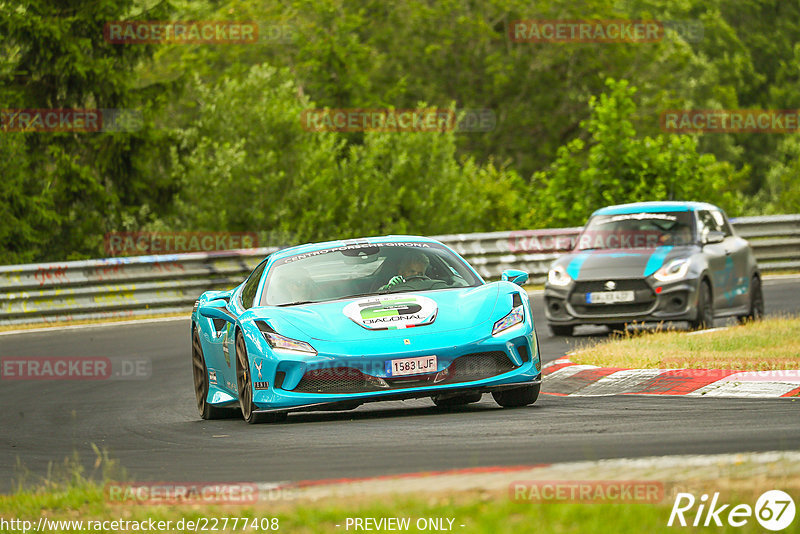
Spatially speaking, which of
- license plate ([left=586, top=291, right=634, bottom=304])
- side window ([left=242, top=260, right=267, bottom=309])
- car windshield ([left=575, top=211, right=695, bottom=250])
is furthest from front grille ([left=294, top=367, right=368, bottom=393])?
car windshield ([left=575, top=211, right=695, bottom=250])

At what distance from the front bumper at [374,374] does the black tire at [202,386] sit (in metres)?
1.55

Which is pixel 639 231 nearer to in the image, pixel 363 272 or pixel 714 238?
pixel 714 238

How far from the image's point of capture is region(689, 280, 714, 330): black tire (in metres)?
15.7

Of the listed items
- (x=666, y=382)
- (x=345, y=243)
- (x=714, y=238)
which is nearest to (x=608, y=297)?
(x=714, y=238)

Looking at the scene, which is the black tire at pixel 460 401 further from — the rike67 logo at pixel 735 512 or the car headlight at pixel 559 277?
the rike67 logo at pixel 735 512

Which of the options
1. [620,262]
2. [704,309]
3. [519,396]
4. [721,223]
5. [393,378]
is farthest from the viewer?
[721,223]

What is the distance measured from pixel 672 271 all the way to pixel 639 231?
4.63 feet

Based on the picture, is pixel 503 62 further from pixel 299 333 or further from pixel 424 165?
pixel 299 333

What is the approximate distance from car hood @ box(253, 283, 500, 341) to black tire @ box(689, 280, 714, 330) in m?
6.24

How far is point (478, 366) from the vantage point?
31.3 feet

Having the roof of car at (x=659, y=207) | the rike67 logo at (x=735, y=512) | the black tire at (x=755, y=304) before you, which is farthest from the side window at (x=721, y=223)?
the rike67 logo at (x=735, y=512)

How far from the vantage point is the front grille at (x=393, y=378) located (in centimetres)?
934

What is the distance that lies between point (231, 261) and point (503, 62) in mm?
43171

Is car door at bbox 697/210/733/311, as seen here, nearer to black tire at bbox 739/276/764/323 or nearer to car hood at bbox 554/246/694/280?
car hood at bbox 554/246/694/280
